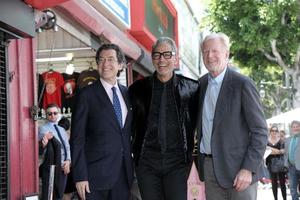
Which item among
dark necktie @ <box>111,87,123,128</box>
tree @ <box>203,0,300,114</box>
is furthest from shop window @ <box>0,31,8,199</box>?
tree @ <box>203,0,300,114</box>

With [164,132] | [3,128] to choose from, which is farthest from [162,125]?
[3,128]

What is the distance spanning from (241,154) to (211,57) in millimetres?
789

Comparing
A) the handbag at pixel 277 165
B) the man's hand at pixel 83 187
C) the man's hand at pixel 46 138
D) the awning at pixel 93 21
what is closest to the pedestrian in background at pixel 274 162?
the handbag at pixel 277 165

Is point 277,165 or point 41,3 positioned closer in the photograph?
point 41,3

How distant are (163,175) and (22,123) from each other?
2.11 meters

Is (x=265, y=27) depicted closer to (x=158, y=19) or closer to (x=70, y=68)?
(x=158, y=19)

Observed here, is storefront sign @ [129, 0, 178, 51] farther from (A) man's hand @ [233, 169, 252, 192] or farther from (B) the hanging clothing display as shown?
(A) man's hand @ [233, 169, 252, 192]

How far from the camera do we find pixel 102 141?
14.6ft

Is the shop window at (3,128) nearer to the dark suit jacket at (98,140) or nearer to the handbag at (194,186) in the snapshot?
the dark suit jacket at (98,140)

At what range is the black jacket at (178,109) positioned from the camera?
4656 millimetres

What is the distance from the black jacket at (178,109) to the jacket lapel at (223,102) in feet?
1.28

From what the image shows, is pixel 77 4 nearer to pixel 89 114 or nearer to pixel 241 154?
pixel 89 114

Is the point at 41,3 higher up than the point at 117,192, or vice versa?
the point at 41,3

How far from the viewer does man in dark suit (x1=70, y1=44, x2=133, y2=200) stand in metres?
4.39
